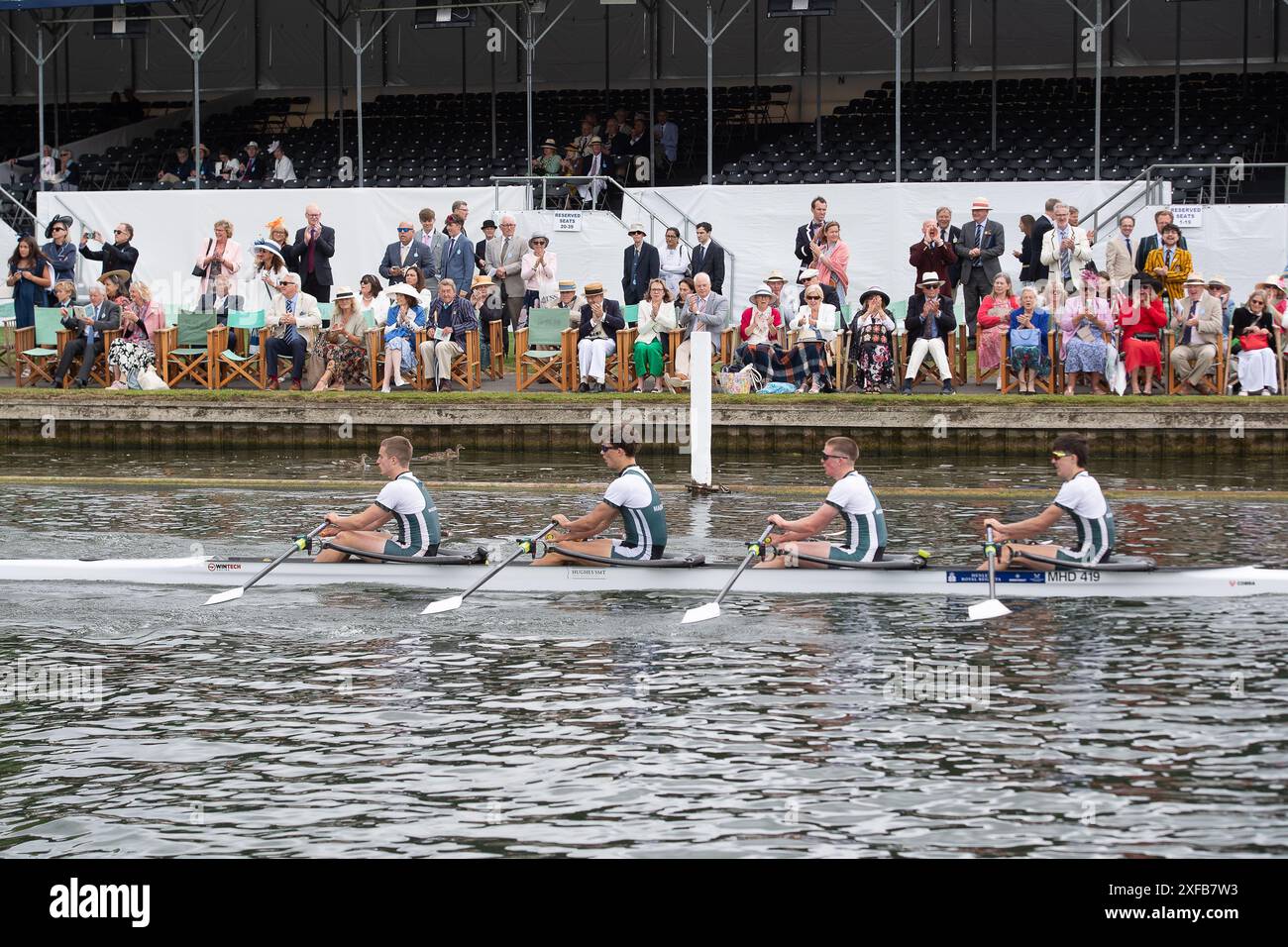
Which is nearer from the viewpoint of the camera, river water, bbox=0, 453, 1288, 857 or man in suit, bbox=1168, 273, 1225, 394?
river water, bbox=0, 453, 1288, 857

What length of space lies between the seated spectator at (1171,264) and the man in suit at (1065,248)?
2.66 feet

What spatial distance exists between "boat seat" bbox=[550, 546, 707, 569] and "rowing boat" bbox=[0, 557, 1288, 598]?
5 centimetres

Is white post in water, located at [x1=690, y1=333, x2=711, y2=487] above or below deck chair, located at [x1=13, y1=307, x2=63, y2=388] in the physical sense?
below

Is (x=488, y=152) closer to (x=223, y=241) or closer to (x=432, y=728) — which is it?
(x=223, y=241)

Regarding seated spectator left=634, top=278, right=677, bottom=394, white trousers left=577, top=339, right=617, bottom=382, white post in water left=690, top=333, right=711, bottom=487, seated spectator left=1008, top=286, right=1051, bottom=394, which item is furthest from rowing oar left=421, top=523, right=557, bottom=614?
seated spectator left=1008, top=286, right=1051, bottom=394

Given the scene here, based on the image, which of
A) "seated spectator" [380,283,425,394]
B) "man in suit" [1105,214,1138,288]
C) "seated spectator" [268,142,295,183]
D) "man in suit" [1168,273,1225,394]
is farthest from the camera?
"seated spectator" [268,142,295,183]

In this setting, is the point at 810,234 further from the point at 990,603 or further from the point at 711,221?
the point at 990,603

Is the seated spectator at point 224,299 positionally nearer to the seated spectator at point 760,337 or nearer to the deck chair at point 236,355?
the deck chair at point 236,355

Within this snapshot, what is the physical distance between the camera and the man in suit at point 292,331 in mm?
23062

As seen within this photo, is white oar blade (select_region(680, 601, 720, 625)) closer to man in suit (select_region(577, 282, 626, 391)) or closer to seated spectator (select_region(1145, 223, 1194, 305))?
man in suit (select_region(577, 282, 626, 391))

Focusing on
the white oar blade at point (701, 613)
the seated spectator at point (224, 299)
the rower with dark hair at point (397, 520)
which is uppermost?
the seated spectator at point (224, 299)

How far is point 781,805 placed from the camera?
8.94 m

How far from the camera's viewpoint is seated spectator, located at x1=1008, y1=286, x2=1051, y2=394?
21.8m
